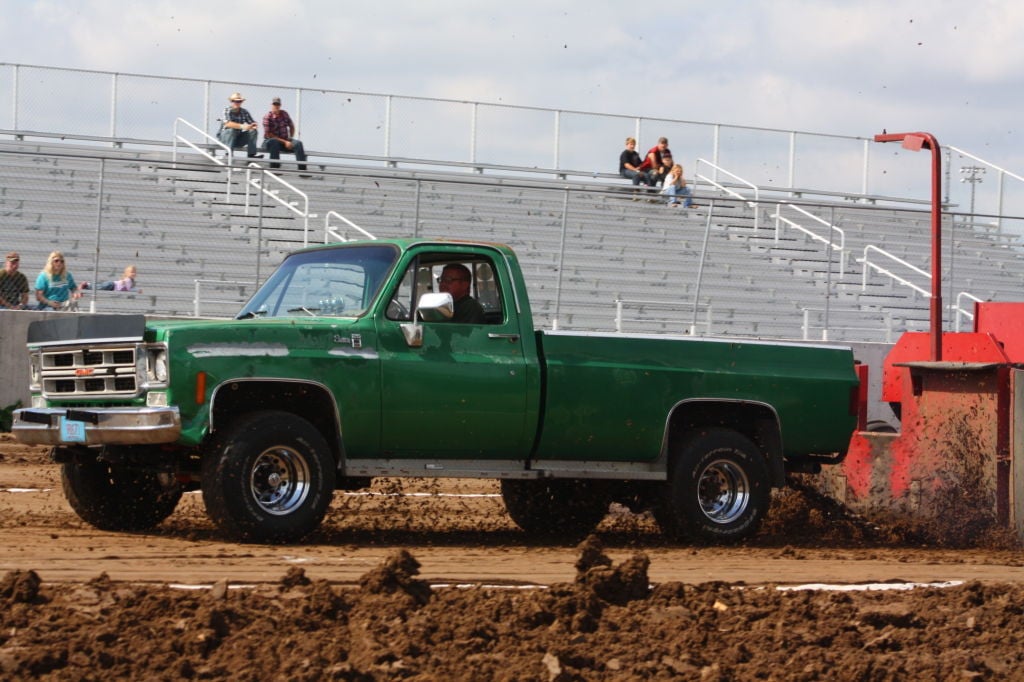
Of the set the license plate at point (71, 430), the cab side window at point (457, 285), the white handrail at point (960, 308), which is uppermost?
the white handrail at point (960, 308)

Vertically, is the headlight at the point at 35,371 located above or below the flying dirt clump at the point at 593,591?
above

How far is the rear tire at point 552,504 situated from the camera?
11289 millimetres

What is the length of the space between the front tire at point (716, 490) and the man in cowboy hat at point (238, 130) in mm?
15163

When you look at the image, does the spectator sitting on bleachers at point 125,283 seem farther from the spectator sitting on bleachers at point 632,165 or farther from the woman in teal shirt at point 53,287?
the spectator sitting on bleachers at point 632,165

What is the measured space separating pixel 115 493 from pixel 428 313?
2.41 metres

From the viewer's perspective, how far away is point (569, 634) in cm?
650

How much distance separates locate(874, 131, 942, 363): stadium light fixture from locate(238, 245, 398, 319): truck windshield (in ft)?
15.6

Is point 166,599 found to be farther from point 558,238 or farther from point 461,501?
point 558,238

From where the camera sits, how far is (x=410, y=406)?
976 cm

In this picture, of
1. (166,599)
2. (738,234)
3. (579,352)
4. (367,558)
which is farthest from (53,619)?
(738,234)

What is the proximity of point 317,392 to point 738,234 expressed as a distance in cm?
1617

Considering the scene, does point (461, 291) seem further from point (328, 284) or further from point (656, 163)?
point (656, 163)

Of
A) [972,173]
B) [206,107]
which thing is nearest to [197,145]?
[206,107]

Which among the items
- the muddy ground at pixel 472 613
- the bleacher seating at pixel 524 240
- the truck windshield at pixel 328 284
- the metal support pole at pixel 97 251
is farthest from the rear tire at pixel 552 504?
the metal support pole at pixel 97 251
